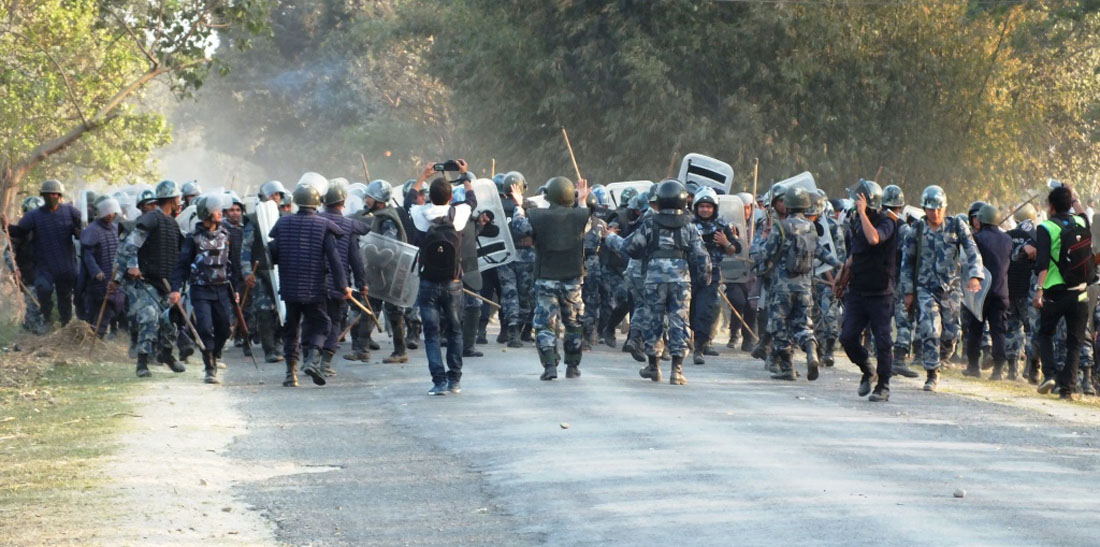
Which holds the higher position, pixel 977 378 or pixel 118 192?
pixel 118 192

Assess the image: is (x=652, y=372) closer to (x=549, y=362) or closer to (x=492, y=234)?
(x=549, y=362)

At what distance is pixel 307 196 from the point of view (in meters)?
14.7

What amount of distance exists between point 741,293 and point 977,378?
3.27 m

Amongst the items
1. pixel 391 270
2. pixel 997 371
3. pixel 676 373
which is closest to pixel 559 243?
pixel 676 373

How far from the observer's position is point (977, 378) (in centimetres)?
1733

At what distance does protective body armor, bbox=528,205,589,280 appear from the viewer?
1505 cm

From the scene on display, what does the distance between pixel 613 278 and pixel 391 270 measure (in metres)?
4.07

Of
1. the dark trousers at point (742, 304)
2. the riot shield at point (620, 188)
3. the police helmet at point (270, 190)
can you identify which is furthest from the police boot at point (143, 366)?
the riot shield at point (620, 188)

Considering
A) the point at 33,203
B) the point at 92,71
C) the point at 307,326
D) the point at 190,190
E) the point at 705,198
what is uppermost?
the point at 92,71

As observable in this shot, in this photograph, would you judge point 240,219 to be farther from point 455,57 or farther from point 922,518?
point 455,57

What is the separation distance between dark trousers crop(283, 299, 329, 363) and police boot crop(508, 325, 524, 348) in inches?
175

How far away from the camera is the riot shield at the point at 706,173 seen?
2123 cm

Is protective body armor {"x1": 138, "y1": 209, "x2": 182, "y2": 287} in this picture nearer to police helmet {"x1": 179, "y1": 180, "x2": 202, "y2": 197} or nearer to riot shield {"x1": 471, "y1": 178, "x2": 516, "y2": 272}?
riot shield {"x1": 471, "y1": 178, "x2": 516, "y2": 272}

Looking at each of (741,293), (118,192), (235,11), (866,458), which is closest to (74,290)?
(118,192)
